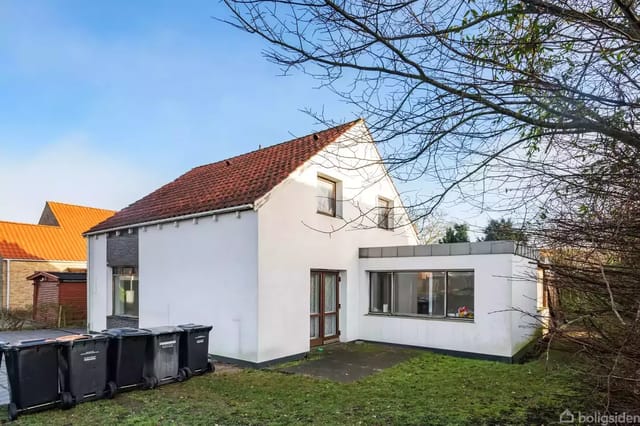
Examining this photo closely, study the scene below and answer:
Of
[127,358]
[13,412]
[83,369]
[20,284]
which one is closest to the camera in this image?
[13,412]

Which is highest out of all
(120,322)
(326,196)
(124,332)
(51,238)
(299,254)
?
(326,196)

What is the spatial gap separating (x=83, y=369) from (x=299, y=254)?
523cm

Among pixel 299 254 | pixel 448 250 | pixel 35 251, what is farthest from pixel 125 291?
A: pixel 35 251

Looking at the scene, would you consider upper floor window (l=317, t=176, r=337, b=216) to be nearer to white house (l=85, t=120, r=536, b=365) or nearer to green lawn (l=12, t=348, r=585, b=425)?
white house (l=85, t=120, r=536, b=365)

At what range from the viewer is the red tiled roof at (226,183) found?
10.5m

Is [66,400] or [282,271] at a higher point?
[282,271]

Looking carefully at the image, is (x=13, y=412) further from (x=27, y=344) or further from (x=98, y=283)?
(x=98, y=283)

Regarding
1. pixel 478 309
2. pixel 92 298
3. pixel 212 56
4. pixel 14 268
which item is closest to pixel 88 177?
pixel 14 268

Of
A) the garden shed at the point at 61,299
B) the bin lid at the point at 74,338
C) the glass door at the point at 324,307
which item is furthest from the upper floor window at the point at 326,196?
the garden shed at the point at 61,299

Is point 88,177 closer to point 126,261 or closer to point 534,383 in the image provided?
point 126,261

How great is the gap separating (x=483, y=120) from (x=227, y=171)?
10504mm

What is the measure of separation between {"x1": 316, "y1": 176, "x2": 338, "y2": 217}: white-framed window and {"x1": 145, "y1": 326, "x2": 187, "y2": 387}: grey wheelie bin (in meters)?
5.10

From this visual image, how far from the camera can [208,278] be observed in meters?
10.3

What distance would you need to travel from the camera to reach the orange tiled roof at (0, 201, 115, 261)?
21656 mm
